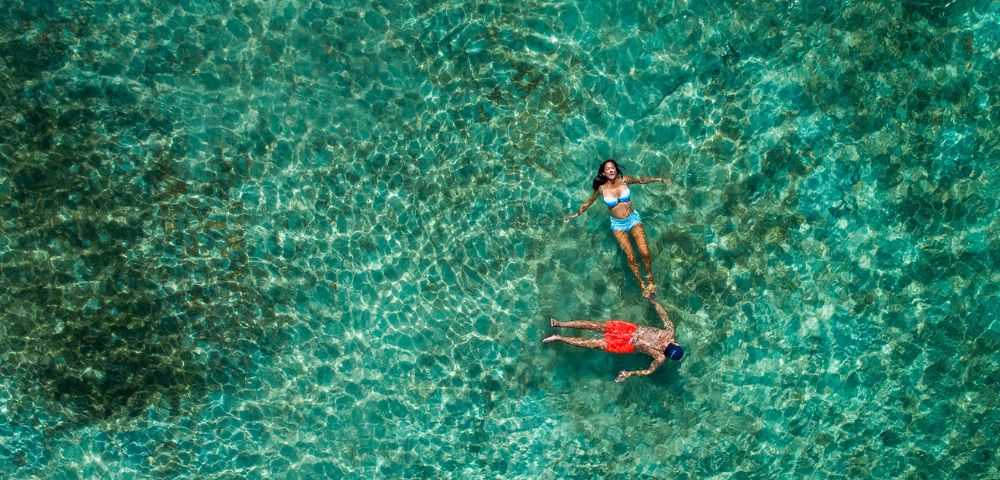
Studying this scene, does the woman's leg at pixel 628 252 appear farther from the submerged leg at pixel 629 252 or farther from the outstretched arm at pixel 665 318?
the outstretched arm at pixel 665 318

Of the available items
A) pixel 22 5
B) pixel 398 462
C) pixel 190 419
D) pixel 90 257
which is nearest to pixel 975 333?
pixel 398 462

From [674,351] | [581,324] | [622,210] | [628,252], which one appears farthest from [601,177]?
[674,351]

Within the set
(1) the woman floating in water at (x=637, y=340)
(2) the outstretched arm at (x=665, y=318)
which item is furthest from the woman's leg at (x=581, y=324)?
(2) the outstretched arm at (x=665, y=318)

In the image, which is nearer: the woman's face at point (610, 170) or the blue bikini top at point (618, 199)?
the woman's face at point (610, 170)

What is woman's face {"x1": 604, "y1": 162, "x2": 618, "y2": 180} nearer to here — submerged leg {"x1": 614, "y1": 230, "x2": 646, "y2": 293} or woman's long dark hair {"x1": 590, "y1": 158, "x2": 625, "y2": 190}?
woman's long dark hair {"x1": 590, "y1": 158, "x2": 625, "y2": 190}

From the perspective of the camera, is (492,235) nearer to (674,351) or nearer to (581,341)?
(581,341)

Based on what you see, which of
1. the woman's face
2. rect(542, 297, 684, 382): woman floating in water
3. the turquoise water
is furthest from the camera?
the turquoise water

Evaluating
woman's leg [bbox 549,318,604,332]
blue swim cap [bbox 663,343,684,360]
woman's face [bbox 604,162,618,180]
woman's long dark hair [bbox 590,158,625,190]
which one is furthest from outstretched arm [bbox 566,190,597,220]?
blue swim cap [bbox 663,343,684,360]
